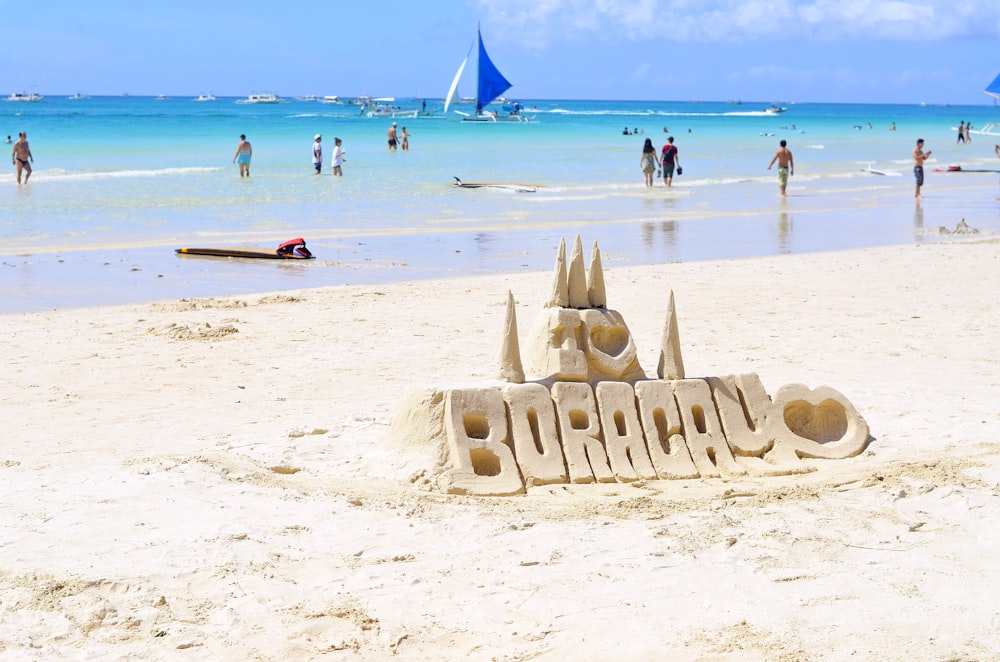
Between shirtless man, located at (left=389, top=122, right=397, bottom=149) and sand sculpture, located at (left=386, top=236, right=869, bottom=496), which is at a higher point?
shirtless man, located at (left=389, top=122, right=397, bottom=149)

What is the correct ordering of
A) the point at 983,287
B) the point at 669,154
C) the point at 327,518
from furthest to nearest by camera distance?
the point at 669,154 < the point at 983,287 < the point at 327,518

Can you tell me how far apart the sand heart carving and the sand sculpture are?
0.01 m

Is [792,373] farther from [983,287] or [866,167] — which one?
[866,167]

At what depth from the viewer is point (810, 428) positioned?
755 cm

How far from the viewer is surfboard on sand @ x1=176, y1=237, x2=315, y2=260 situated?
1669 cm

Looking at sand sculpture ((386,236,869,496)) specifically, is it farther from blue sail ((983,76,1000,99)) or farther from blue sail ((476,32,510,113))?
blue sail ((476,32,510,113))

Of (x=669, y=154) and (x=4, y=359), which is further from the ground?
(x=669, y=154)

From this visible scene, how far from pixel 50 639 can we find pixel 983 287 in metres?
12.0

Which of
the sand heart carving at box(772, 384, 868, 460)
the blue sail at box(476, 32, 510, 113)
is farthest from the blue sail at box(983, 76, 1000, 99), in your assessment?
the sand heart carving at box(772, 384, 868, 460)

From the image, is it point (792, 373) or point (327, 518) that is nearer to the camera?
point (327, 518)

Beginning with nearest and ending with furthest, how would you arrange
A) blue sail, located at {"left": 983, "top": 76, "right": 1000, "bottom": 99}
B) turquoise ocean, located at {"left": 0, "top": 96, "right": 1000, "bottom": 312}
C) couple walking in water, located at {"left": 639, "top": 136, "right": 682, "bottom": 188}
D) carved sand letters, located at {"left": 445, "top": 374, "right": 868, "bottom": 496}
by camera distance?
1. carved sand letters, located at {"left": 445, "top": 374, "right": 868, "bottom": 496}
2. turquoise ocean, located at {"left": 0, "top": 96, "right": 1000, "bottom": 312}
3. couple walking in water, located at {"left": 639, "top": 136, "right": 682, "bottom": 188}
4. blue sail, located at {"left": 983, "top": 76, "right": 1000, "bottom": 99}

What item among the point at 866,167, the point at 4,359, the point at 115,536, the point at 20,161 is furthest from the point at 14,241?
the point at 866,167

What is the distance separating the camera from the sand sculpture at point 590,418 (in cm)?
673

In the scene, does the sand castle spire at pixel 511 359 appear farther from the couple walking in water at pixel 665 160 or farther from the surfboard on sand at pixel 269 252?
the couple walking in water at pixel 665 160
